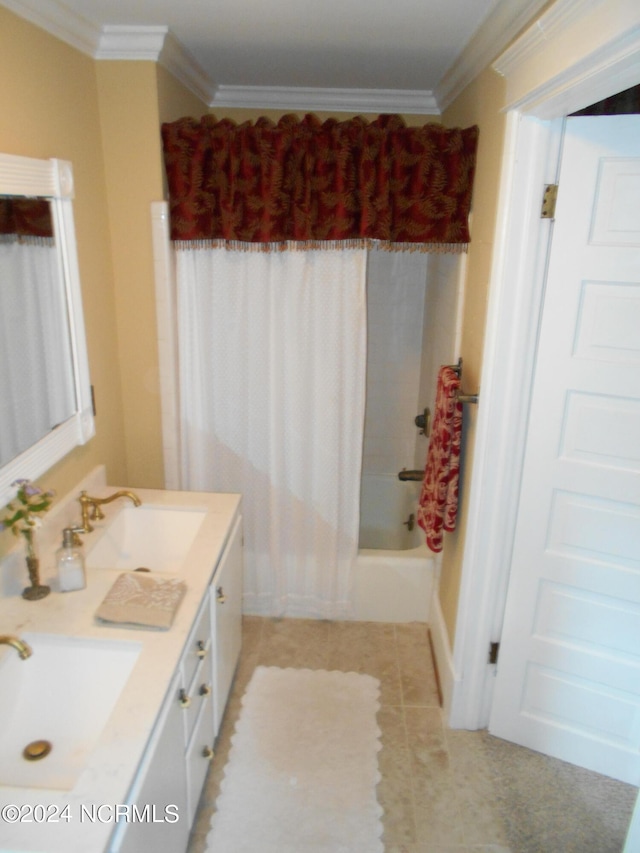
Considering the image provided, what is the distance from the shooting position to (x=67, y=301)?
75.5 inches

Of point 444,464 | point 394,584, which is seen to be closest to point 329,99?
point 444,464

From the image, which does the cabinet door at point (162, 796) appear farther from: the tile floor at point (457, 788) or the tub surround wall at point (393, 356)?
the tub surround wall at point (393, 356)

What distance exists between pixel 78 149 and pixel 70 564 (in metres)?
1.27

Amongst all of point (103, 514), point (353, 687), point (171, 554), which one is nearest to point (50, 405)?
point (103, 514)

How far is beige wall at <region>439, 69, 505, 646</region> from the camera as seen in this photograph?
6.28 ft

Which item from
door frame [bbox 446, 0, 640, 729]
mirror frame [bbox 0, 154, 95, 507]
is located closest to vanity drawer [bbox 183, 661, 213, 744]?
mirror frame [bbox 0, 154, 95, 507]

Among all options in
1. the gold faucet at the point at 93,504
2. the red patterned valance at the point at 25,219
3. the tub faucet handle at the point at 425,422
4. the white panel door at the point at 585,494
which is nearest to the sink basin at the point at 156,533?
the gold faucet at the point at 93,504

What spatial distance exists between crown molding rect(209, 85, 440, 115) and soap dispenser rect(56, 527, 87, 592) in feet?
6.62

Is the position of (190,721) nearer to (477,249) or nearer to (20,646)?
(20,646)

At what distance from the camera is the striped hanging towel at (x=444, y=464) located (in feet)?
6.98

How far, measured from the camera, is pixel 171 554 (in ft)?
7.03

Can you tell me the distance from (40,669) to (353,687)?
52.5 inches

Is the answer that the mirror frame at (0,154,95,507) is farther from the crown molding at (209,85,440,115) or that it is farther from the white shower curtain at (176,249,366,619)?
the crown molding at (209,85,440,115)

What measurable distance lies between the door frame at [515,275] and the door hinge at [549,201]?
17 millimetres
